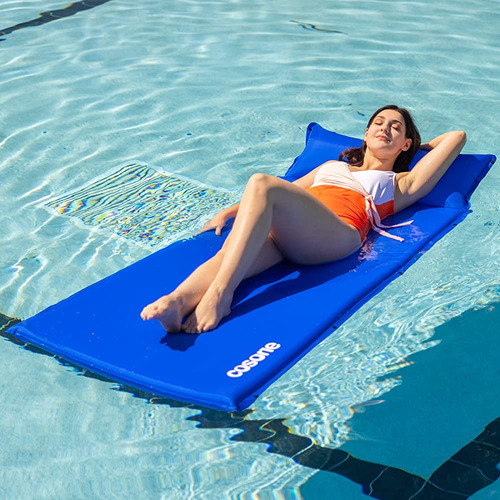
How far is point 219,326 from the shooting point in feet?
10.5

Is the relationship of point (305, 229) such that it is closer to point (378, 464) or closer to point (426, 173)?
point (426, 173)

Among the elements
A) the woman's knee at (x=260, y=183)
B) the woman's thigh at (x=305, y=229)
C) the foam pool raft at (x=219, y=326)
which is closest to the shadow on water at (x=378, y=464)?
the foam pool raft at (x=219, y=326)

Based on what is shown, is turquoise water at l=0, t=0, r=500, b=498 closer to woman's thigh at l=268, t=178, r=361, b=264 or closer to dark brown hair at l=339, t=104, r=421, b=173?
woman's thigh at l=268, t=178, r=361, b=264

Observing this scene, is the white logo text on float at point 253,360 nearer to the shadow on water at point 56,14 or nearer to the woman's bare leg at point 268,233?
the woman's bare leg at point 268,233

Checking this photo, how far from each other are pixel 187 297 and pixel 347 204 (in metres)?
1.12

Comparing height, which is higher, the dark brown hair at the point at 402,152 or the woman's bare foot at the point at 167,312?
the dark brown hair at the point at 402,152

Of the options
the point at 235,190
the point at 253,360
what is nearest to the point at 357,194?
the point at 235,190

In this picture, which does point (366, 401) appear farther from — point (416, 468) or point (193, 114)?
point (193, 114)

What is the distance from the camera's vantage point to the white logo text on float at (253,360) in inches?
116

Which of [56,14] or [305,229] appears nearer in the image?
[305,229]

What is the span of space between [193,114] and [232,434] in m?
3.43

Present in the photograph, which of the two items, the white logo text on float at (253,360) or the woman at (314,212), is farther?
the woman at (314,212)

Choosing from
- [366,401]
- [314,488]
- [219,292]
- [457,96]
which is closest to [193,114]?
[457,96]

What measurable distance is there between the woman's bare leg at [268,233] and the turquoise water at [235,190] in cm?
42
